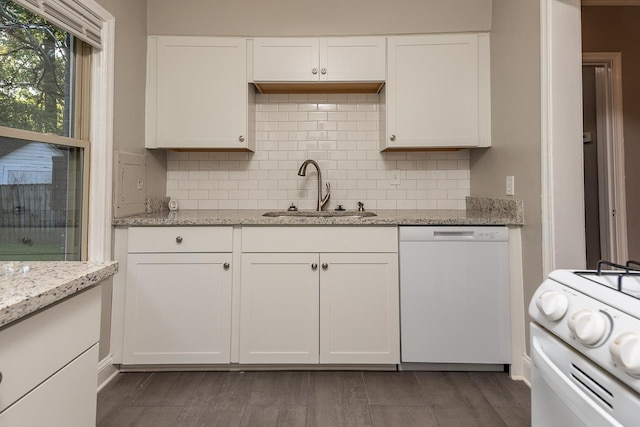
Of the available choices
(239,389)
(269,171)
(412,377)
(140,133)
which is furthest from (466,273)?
(140,133)

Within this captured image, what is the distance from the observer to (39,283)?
721 mm

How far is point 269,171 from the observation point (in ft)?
8.67

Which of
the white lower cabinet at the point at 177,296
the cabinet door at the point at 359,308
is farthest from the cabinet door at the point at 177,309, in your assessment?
the cabinet door at the point at 359,308

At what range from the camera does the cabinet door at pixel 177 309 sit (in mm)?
1922

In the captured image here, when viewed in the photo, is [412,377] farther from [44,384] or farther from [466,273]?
[44,384]

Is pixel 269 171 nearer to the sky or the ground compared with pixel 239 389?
nearer to the sky

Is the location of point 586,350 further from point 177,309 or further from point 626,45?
point 626,45

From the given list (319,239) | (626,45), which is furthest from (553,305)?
(626,45)

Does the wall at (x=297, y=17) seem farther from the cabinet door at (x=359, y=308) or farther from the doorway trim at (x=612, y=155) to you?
the cabinet door at (x=359, y=308)

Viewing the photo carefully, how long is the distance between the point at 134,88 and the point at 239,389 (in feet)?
6.18

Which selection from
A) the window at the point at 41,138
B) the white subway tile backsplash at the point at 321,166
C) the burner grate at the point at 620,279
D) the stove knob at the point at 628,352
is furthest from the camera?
the white subway tile backsplash at the point at 321,166

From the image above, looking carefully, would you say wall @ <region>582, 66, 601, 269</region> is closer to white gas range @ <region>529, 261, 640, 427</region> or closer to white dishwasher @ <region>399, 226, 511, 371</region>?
white dishwasher @ <region>399, 226, 511, 371</region>

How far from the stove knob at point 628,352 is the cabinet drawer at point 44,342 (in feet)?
3.50

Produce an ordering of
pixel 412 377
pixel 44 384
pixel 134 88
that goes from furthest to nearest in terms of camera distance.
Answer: pixel 134 88
pixel 412 377
pixel 44 384
